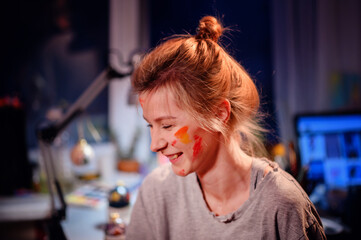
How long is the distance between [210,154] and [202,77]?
0.23 metres

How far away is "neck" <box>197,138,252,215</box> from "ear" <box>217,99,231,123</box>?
3.7 inches

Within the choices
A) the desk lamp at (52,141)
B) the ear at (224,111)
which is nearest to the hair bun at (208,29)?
the ear at (224,111)

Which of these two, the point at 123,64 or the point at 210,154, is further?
the point at 123,64

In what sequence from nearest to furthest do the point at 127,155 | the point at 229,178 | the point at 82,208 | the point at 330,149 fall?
1. the point at 229,178
2. the point at 82,208
3. the point at 330,149
4. the point at 127,155

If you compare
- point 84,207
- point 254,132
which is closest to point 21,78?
point 84,207

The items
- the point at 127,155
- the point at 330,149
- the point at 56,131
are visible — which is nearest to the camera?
the point at 56,131

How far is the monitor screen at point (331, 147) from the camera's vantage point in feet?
5.53

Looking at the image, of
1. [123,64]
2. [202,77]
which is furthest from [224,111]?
[123,64]

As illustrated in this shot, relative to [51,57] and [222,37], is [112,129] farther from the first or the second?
[222,37]

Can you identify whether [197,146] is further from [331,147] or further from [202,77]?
[331,147]

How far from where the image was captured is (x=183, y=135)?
2.70ft

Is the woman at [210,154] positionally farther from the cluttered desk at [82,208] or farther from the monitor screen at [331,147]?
the monitor screen at [331,147]

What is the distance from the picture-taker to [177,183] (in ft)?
3.29

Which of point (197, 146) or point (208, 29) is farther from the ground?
point (208, 29)
